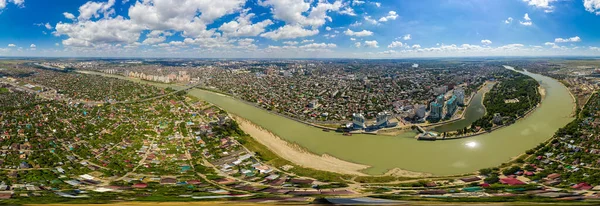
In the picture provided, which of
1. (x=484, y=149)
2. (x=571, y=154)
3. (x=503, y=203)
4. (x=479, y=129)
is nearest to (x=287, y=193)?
(x=503, y=203)

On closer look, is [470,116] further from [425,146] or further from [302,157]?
[302,157]

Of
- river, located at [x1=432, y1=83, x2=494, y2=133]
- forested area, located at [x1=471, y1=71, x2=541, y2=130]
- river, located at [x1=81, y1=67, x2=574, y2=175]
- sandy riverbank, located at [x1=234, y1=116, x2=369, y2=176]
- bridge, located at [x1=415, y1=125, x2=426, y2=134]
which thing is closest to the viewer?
sandy riverbank, located at [x1=234, y1=116, x2=369, y2=176]

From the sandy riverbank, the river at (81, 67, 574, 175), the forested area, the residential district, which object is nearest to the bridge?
the river at (81, 67, 574, 175)

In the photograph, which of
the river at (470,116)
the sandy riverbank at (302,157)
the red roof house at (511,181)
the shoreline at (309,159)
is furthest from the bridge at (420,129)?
the red roof house at (511,181)

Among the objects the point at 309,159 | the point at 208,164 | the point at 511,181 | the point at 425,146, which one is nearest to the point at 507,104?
the point at 425,146

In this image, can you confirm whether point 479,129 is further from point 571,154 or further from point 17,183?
point 17,183

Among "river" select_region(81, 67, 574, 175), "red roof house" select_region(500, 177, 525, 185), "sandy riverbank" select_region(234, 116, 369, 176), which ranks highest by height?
"red roof house" select_region(500, 177, 525, 185)

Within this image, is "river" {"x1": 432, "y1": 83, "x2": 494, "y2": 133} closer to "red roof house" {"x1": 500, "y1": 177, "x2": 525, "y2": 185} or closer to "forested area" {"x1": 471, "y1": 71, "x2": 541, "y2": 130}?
"forested area" {"x1": 471, "y1": 71, "x2": 541, "y2": 130}
